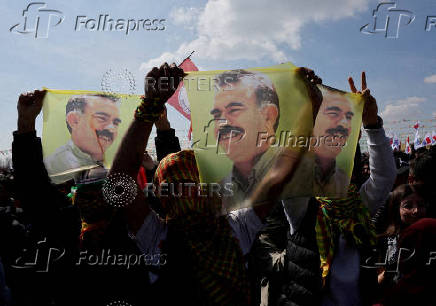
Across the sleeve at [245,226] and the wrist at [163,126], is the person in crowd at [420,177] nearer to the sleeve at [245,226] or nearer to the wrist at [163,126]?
the sleeve at [245,226]

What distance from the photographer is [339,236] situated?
6.40ft

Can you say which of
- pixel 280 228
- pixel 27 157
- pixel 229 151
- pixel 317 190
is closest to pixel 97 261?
pixel 27 157

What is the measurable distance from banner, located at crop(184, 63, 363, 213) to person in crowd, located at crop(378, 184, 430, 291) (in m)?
1.54

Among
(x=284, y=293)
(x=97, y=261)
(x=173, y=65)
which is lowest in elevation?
(x=284, y=293)

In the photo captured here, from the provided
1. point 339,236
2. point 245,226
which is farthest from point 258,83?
point 339,236

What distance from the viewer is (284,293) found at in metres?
2.20

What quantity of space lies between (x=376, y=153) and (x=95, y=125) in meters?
1.59

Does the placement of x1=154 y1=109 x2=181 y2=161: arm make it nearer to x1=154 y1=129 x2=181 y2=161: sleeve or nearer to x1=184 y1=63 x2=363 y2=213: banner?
x1=154 y1=129 x2=181 y2=161: sleeve

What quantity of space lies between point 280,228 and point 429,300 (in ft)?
3.79

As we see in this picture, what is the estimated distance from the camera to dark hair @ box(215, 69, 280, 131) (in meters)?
1.41

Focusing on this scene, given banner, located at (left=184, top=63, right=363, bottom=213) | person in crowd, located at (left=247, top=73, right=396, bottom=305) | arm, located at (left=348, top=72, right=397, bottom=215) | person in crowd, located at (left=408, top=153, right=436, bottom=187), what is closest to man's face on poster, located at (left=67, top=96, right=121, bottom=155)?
banner, located at (left=184, top=63, right=363, bottom=213)

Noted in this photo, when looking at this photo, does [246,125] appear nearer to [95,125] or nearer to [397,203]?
[95,125]

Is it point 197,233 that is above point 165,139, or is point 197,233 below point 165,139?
below

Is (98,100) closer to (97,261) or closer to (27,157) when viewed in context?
(27,157)
